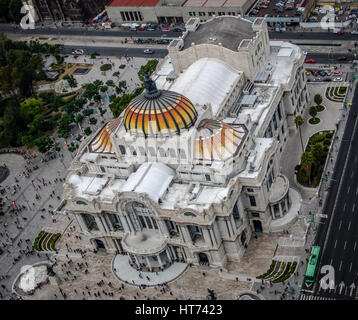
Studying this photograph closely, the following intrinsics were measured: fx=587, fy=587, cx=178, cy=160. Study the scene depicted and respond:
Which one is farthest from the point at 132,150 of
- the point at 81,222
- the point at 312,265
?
the point at 312,265

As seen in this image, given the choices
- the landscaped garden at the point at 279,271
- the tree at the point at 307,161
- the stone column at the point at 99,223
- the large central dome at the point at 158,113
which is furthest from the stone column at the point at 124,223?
the tree at the point at 307,161

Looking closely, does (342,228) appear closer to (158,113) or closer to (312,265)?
(312,265)

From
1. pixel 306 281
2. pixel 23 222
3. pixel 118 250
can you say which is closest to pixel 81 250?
pixel 118 250

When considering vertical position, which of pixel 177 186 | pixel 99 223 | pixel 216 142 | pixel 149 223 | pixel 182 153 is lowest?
pixel 99 223

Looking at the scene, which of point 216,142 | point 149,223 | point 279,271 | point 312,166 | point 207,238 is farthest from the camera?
point 312,166

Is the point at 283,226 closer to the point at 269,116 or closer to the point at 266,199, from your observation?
the point at 266,199

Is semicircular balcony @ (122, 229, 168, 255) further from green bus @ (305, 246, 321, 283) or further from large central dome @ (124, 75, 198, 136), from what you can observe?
green bus @ (305, 246, 321, 283)

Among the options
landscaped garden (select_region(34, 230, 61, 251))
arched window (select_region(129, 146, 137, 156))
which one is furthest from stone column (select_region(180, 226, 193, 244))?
landscaped garden (select_region(34, 230, 61, 251))
